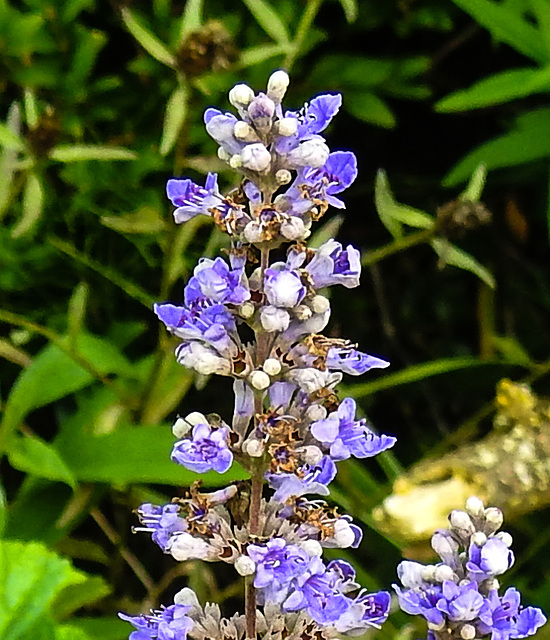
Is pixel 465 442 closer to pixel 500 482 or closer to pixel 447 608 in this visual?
pixel 500 482

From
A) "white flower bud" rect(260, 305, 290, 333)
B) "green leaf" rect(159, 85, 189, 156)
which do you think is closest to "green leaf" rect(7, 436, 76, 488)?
"green leaf" rect(159, 85, 189, 156)

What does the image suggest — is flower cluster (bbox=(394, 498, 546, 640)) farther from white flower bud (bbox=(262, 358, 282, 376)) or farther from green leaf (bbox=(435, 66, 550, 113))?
green leaf (bbox=(435, 66, 550, 113))

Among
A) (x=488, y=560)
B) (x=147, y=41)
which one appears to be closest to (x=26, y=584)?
(x=488, y=560)

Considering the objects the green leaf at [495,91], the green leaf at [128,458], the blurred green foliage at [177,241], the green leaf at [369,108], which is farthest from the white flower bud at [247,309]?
the green leaf at [369,108]

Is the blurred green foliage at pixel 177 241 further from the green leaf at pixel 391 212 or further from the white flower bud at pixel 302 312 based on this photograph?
the white flower bud at pixel 302 312

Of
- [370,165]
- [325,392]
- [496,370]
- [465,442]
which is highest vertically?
[325,392]

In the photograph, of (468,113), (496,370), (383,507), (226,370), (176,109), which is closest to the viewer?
(226,370)

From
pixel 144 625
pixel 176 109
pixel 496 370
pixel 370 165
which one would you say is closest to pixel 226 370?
pixel 144 625
